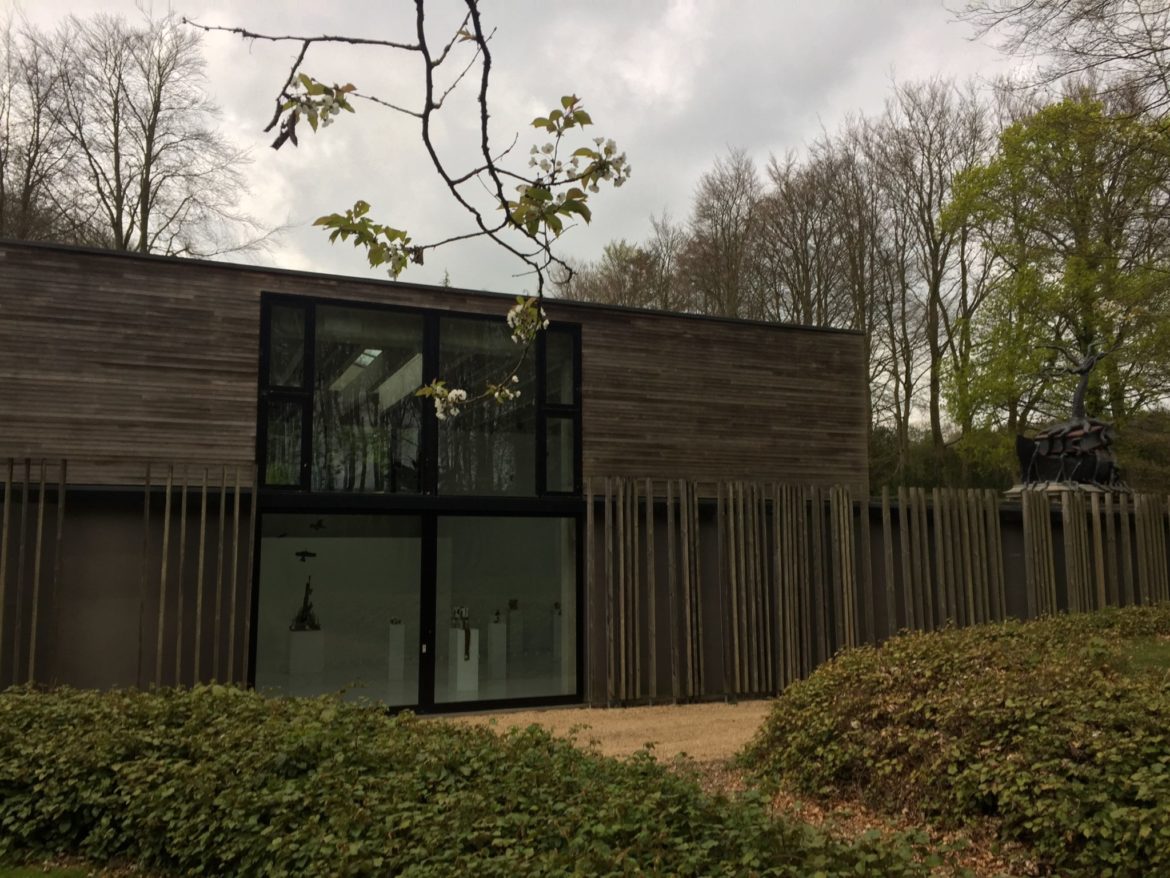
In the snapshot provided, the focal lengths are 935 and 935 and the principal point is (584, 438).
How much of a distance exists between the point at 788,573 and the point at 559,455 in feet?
8.56

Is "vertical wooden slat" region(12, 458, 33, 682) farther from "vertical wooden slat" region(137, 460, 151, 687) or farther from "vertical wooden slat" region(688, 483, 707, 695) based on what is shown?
"vertical wooden slat" region(688, 483, 707, 695)

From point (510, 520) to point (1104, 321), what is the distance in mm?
14622

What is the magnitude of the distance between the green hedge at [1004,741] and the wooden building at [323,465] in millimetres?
3769

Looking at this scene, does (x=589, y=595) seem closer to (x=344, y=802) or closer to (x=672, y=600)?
(x=672, y=600)

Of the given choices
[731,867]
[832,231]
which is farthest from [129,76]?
[731,867]

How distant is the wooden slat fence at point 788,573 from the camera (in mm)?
9055

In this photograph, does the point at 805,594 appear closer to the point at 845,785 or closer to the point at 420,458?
the point at 420,458

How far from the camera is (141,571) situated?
7617 mm

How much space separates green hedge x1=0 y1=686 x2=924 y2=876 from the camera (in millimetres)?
2975

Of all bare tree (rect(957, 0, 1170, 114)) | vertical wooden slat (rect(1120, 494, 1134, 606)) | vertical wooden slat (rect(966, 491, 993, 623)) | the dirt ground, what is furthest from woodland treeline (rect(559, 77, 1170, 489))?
the dirt ground

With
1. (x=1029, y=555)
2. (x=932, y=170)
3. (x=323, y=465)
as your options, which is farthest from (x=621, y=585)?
(x=932, y=170)

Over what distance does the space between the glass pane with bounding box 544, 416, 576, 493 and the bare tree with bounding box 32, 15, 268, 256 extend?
11204mm

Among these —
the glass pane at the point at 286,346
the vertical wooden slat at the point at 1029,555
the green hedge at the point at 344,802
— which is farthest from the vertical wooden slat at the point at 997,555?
the glass pane at the point at 286,346

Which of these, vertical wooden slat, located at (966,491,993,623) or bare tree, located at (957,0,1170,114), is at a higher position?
bare tree, located at (957,0,1170,114)
